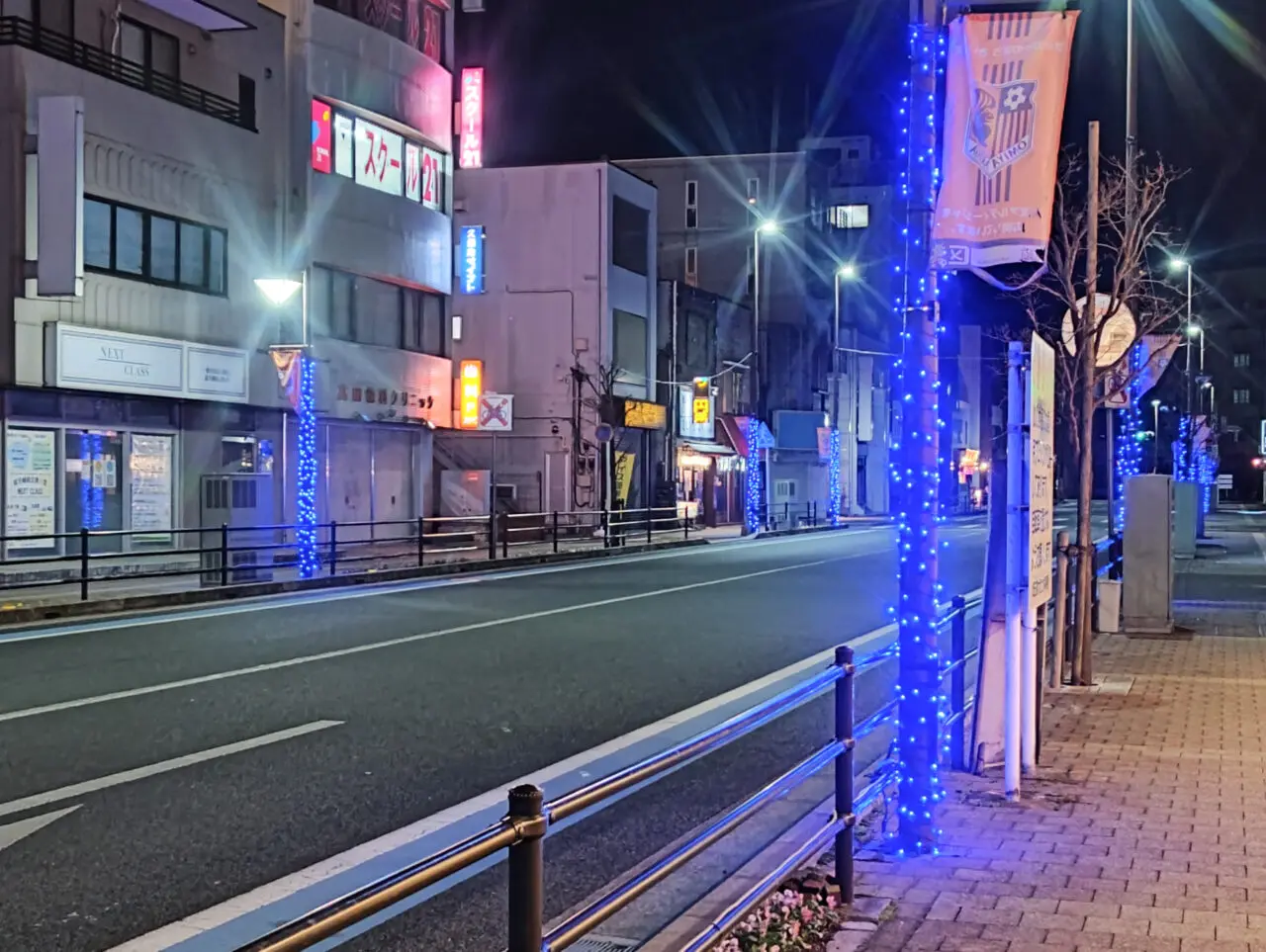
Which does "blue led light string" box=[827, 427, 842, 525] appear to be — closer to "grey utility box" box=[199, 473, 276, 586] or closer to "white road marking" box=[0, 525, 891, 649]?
"white road marking" box=[0, 525, 891, 649]

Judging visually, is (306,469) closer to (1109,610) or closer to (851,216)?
(1109,610)

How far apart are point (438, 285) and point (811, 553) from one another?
13181 mm

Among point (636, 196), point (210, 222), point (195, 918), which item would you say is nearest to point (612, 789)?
point (195, 918)

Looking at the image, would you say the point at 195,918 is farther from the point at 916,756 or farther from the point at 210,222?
the point at 210,222

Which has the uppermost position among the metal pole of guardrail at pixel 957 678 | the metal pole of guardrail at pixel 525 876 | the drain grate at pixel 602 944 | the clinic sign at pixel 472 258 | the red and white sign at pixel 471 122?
the red and white sign at pixel 471 122

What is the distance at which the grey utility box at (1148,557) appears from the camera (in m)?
15.7

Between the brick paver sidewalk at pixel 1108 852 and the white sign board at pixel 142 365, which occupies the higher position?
the white sign board at pixel 142 365

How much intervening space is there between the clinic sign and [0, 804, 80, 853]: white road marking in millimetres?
35880

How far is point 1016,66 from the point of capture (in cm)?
677

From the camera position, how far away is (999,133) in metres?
6.77

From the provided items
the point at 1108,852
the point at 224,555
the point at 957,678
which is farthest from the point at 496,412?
the point at 1108,852

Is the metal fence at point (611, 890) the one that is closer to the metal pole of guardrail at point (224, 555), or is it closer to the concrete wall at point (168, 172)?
the metal pole of guardrail at point (224, 555)

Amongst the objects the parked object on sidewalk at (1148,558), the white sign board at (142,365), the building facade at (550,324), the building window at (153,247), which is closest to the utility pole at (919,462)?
the parked object on sidewalk at (1148,558)

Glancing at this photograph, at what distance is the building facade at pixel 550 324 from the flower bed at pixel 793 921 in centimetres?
3646
